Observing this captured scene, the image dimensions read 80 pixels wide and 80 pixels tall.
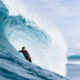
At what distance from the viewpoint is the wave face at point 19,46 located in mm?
9481

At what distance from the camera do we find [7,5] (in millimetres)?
16938

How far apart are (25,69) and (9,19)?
22.8 ft

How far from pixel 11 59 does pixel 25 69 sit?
2.77ft

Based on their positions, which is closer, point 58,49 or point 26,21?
point 26,21

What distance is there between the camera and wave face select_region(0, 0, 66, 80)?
948cm

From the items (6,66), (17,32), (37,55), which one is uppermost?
(17,32)

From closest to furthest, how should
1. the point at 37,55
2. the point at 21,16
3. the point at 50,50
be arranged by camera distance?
the point at 21,16, the point at 37,55, the point at 50,50

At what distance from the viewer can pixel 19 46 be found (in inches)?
768

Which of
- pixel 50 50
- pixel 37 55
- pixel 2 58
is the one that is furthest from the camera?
pixel 50 50

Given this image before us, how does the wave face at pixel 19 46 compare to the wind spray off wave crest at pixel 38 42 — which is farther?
the wind spray off wave crest at pixel 38 42

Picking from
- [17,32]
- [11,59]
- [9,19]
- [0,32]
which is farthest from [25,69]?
[17,32]

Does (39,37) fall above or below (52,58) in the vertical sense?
above

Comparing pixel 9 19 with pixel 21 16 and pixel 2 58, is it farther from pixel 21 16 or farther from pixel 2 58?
pixel 2 58

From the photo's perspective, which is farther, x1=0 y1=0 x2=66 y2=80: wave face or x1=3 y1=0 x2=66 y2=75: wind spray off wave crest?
x1=3 y1=0 x2=66 y2=75: wind spray off wave crest
